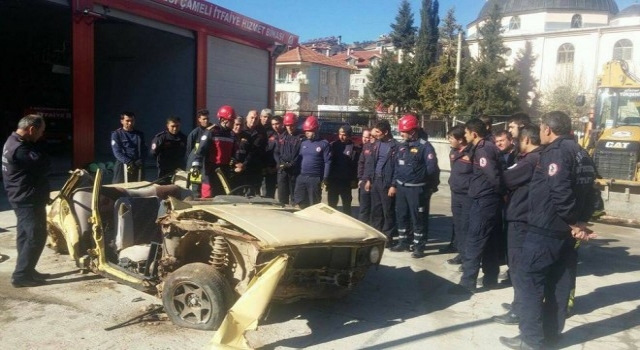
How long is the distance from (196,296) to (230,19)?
39.1ft

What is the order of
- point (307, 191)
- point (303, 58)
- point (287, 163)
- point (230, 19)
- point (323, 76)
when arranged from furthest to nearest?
point (323, 76) < point (303, 58) < point (230, 19) < point (287, 163) < point (307, 191)

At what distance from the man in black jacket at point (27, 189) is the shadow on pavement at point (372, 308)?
2452 millimetres

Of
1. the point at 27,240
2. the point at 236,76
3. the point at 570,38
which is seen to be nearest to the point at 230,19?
the point at 236,76

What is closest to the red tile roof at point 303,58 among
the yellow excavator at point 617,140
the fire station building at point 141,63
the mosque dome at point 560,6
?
the mosque dome at point 560,6

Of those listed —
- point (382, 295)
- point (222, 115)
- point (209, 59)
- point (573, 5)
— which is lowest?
point (382, 295)

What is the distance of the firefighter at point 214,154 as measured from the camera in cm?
706

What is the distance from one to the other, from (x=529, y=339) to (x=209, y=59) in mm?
12511

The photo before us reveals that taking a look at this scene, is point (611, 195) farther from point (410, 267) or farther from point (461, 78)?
point (461, 78)

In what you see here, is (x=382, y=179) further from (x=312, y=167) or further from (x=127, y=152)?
(x=127, y=152)

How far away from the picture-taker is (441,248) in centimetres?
759

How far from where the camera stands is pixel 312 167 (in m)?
7.61

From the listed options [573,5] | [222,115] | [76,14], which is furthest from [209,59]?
[573,5]

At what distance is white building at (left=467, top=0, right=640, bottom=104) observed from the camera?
44625 mm

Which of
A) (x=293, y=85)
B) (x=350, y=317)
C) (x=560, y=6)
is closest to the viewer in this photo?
(x=350, y=317)
